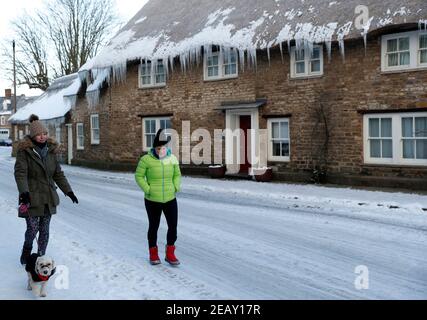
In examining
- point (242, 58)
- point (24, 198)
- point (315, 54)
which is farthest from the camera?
point (242, 58)

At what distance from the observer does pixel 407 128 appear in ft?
46.1

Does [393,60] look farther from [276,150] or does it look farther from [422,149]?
[276,150]

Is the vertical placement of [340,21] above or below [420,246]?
above

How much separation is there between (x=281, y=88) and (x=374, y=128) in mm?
3352

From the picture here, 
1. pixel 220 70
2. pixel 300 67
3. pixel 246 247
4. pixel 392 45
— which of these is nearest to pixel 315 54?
pixel 300 67

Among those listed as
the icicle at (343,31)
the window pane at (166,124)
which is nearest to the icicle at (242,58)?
the icicle at (343,31)

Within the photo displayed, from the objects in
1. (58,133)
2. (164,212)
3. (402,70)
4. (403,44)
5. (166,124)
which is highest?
(403,44)

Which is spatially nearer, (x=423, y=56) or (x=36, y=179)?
(x=36, y=179)

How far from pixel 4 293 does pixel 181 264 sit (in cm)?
214

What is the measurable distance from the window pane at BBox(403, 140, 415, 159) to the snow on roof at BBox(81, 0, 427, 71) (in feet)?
10.6

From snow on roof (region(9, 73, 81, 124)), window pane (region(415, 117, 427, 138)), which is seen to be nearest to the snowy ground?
window pane (region(415, 117, 427, 138))

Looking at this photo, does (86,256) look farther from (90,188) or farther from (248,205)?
(90,188)
